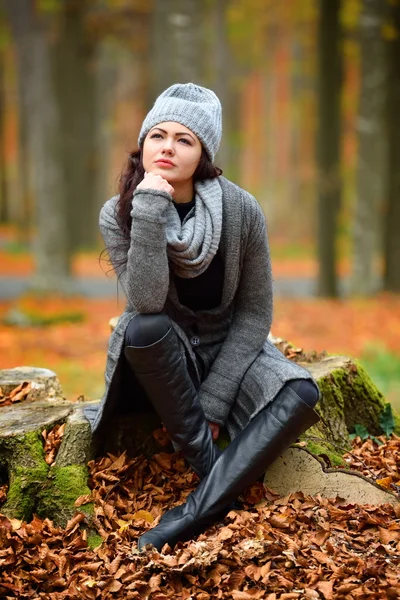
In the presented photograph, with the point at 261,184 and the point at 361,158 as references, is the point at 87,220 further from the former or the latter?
the point at 261,184

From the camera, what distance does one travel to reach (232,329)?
367cm

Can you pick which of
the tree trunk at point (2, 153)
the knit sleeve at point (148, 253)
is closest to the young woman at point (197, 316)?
the knit sleeve at point (148, 253)

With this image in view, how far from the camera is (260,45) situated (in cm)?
2714

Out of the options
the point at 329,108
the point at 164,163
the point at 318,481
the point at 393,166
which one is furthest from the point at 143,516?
the point at 393,166

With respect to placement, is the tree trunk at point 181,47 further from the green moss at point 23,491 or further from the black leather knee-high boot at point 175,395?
the green moss at point 23,491

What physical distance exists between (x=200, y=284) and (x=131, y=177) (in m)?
0.60

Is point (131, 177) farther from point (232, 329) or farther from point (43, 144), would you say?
point (43, 144)

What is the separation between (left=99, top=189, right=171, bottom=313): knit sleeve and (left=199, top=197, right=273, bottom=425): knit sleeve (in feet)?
1.52

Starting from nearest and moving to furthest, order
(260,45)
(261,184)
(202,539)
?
→ (202,539), (260,45), (261,184)

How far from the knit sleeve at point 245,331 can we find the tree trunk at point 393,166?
8.67 meters

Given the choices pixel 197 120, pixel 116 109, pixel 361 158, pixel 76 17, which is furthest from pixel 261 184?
pixel 197 120

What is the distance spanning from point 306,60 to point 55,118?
14.5 metres

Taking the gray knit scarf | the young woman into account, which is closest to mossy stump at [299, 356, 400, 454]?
the young woman

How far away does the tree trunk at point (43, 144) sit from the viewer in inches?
454
